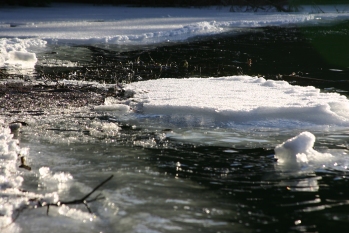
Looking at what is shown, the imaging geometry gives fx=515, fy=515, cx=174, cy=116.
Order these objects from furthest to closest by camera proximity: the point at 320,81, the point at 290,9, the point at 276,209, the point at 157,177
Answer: the point at 290,9 < the point at 320,81 < the point at 157,177 < the point at 276,209

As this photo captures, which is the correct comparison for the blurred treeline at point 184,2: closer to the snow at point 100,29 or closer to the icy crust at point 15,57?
the snow at point 100,29

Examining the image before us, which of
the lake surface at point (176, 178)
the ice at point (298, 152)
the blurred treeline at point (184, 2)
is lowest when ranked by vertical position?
the lake surface at point (176, 178)

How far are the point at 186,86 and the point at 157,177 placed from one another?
10.2ft

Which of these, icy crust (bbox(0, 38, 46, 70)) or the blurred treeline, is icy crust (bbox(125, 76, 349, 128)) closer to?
icy crust (bbox(0, 38, 46, 70))

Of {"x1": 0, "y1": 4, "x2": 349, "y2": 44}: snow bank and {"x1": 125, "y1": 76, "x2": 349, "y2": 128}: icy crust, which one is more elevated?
{"x1": 0, "y1": 4, "x2": 349, "y2": 44}: snow bank

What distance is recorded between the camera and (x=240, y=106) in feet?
16.8

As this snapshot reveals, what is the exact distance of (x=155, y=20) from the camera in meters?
16.8

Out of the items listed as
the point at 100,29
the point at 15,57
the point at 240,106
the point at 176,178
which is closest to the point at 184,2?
the point at 100,29

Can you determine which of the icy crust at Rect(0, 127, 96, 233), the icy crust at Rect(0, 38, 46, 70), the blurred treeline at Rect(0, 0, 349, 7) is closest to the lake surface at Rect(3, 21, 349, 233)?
the icy crust at Rect(0, 127, 96, 233)

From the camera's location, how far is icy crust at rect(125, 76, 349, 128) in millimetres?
4891

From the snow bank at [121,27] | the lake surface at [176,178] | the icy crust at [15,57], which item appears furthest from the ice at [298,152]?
the snow bank at [121,27]

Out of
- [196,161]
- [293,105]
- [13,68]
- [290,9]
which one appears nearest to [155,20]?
[290,9]

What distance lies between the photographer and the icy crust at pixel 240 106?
16.0 feet

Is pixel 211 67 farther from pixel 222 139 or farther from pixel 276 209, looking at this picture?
pixel 276 209
